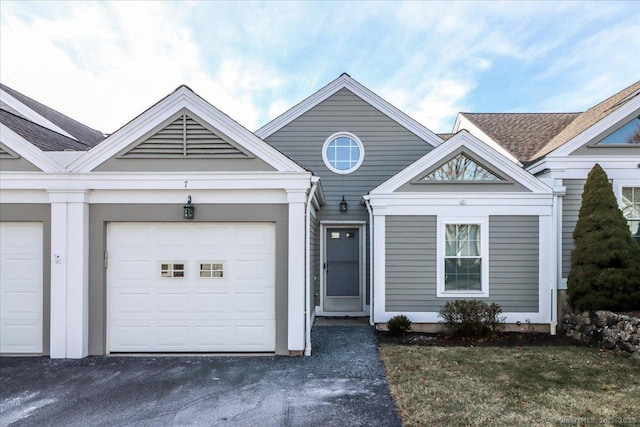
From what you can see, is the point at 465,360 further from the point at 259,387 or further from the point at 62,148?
the point at 62,148

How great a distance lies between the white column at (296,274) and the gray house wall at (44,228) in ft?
13.1

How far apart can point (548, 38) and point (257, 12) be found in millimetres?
9160

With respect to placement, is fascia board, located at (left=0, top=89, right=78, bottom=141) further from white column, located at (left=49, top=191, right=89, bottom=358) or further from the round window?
the round window

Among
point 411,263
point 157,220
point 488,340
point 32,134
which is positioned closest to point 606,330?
point 488,340

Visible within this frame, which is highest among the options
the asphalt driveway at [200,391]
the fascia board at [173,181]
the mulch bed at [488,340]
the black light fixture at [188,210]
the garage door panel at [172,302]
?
the fascia board at [173,181]

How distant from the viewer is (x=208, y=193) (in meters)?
6.00

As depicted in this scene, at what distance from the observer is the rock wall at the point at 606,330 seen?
5913 millimetres

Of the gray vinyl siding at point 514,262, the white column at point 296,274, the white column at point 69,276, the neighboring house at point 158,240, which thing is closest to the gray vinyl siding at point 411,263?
the gray vinyl siding at point 514,262

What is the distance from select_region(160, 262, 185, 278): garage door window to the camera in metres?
6.08

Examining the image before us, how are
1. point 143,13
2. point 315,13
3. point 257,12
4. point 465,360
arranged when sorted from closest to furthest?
point 465,360, point 143,13, point 257,12, point 315,13

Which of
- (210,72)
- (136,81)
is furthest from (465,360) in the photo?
(136,81)

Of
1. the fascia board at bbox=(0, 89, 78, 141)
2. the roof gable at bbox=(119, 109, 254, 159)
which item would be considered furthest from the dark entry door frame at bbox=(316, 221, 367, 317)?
the fascia board at bbox=(0, 89, 78, 141)

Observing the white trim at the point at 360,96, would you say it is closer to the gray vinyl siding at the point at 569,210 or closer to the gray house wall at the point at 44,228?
the gray vinyl siding at the point at 569,210

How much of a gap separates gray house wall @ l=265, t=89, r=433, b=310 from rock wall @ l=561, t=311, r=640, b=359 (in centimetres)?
490
